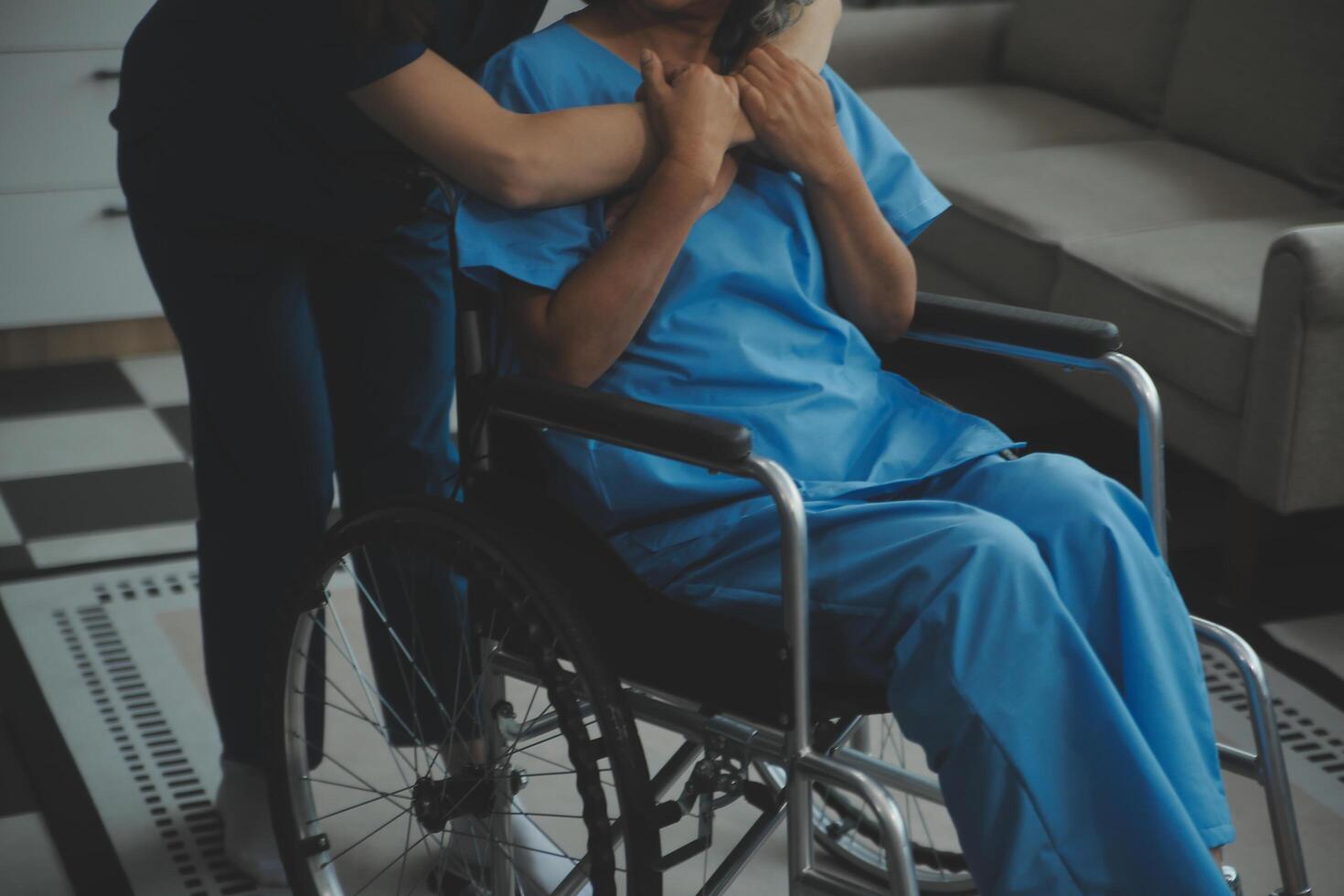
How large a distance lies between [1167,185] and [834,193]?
148 cm

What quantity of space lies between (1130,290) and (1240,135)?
2.00 feet

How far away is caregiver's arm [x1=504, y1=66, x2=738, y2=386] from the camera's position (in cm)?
125

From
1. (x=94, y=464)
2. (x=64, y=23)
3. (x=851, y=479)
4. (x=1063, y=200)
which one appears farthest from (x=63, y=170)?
(x=851, y=479)

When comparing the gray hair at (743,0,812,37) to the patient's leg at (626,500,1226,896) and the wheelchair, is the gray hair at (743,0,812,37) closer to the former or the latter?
the wheelchair

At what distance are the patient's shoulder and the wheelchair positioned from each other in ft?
0.54

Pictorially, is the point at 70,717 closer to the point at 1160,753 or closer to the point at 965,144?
the point at 1160,753

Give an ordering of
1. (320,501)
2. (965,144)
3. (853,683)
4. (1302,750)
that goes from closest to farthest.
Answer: (853,683)
(320,501)
(1302,750)
(965,144)

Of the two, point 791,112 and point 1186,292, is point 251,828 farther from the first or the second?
point 1186,292

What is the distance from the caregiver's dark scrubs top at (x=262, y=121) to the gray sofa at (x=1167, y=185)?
3.79 ft

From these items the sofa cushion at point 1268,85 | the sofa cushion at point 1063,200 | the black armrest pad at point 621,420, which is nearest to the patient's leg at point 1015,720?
the black armrest pad at point 621,420

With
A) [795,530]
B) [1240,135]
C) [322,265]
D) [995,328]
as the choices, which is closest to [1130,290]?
[1240,135]

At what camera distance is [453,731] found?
1319 mm

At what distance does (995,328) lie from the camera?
137 cm

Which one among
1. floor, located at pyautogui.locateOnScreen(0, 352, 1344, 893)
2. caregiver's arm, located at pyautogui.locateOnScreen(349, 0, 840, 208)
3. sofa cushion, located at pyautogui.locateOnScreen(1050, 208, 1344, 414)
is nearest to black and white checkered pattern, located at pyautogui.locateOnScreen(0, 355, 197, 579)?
floor, located at pyautogui.locateOnScreen(0, 352, 1344, 893)
